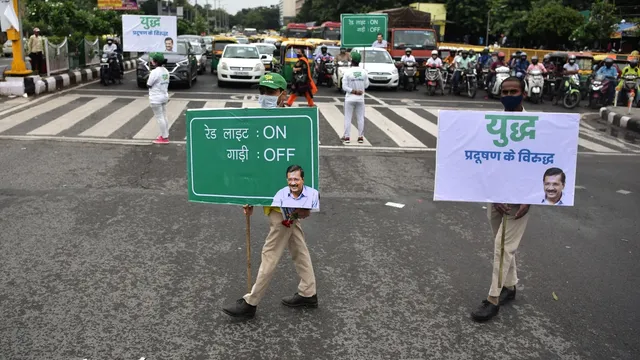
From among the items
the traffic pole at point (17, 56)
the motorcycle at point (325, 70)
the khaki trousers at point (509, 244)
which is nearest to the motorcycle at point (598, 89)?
the motorcycle at point (325, 70)

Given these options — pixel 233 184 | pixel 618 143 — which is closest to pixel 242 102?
pixel 618 143

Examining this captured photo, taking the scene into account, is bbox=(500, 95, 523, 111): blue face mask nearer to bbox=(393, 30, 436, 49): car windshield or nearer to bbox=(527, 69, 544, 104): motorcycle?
→ bbox=(527, 69, 544, 104): motorcycle

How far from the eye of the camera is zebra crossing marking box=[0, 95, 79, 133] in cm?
1275

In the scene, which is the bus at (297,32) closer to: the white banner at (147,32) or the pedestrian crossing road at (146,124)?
the white banner at (147,32)

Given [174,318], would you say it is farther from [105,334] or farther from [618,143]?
[618,143]

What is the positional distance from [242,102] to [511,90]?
12.9 meters

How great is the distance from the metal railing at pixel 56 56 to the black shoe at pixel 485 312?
18045mm

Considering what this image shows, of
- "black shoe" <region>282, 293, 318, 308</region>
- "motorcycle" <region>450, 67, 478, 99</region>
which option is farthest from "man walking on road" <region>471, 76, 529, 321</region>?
"motorcycle" <region>450, 67, 478, 99</region>

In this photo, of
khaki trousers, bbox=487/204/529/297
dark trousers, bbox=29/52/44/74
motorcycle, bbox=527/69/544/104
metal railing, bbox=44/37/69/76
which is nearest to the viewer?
khaki trousers, bbox=487/204/529/297

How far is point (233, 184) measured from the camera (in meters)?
4.79

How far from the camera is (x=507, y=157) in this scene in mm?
4719

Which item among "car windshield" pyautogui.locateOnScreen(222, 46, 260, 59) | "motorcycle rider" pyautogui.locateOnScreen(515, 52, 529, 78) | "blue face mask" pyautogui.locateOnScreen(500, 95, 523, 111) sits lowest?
"motorcycle rider" pyautogui.locateOnScreen(515, 52, 529, 78)

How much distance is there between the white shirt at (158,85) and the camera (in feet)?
35.8

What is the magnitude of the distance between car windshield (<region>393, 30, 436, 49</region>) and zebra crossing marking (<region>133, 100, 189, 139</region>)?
11.7 meters
